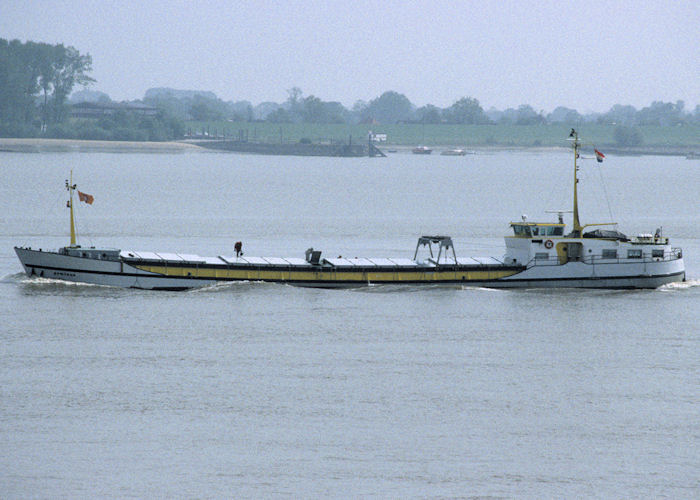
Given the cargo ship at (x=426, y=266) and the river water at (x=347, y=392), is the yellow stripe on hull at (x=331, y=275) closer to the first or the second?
the cargo ship at (x=426, y=266)

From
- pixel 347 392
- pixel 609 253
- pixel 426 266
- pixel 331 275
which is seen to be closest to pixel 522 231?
pixel 609 253

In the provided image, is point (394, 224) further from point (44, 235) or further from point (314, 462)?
point (314, 462)

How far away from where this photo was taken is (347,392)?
4719cm

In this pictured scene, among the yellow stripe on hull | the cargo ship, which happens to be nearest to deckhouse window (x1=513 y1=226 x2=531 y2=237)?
the cargo ship

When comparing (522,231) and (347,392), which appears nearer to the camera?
(347,392)

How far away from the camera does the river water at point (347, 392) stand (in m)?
38.2

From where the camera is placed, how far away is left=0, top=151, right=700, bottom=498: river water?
125ft

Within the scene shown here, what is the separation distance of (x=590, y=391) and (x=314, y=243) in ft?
165

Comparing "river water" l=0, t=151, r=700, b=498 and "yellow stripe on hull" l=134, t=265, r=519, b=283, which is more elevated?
"yellow stripe on hull" l=134, t=265, r=519, b=283

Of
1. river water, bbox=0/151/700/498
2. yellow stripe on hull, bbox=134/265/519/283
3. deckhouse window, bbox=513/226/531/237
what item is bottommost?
river water, bbox=0/151/700/498

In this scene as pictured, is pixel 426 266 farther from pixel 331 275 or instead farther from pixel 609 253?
pixel 609 253

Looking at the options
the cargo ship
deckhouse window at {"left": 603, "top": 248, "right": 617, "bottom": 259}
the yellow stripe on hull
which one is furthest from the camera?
deckhouse window at {"left": 603, "top": 248, "right": 617, "bottom": 259}

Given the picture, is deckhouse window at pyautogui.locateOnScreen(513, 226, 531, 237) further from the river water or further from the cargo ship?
the river water

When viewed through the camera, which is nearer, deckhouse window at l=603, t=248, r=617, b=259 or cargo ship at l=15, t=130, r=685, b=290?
cargo ship at l=15, t=130, r=685, b=290
